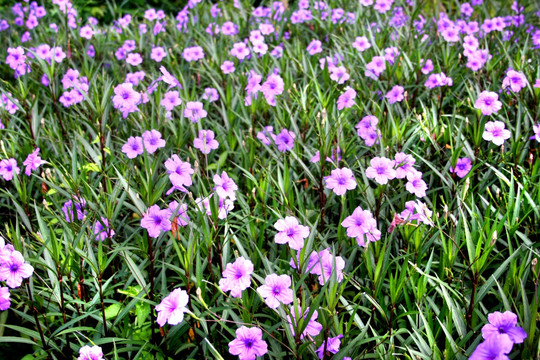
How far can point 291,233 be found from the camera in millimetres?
1438

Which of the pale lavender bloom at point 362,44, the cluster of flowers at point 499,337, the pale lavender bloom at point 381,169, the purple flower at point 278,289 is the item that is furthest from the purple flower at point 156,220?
the pale lavender bloom at point 362,44

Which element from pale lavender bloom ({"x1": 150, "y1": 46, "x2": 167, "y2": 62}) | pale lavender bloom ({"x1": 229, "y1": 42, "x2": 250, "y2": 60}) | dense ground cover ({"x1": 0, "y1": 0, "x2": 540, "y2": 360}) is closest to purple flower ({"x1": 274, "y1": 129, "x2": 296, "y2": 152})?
dense ground cover ({"x1": 0, "y1": 0, "x2": 540, "y2": 360})

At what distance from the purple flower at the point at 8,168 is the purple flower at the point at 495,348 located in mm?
1694

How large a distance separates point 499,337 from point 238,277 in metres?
0.65

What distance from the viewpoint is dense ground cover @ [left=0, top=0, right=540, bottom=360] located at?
1.35 metres

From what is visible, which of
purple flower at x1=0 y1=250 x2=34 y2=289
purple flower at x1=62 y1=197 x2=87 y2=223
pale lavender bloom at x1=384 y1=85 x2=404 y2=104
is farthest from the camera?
pale lavender bloom at x1=384 y1=85 x2=404 y2=104

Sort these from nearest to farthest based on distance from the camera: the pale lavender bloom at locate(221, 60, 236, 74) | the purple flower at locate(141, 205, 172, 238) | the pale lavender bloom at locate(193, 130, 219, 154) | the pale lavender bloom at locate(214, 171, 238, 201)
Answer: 1. the purple flower at locate(141, 205, 172, 238)
2. the pale lavender bloom at locate(214, 171, 238, 201)
3. the pale lavender bloom at locate(193, 130, 219, 154)
4. the pale lavender bloom at locate(221, 60, 236, 74)

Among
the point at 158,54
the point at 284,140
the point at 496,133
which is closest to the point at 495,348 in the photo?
the point at 496,133

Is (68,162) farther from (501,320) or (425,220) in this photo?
(501,320)

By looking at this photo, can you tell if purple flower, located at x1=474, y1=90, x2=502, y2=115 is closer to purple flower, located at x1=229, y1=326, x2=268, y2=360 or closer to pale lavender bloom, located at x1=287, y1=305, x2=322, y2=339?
pale lavender bloom, located at x1=287, y1=305, x2=322, y2=339

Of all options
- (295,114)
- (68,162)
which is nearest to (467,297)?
(295,114)

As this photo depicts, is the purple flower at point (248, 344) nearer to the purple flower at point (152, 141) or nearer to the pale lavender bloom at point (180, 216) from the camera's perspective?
the pale lavender bloom at point (180, 216)

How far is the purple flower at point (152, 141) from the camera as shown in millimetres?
1983

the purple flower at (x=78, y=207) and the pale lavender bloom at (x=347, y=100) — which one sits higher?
the pale lavender bloom at (x=347, y=100)
